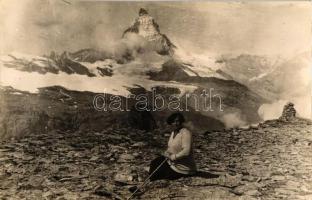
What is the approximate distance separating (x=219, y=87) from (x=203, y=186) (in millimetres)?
1061

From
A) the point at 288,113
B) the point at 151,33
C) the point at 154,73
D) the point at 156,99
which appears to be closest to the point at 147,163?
the point at 156,99

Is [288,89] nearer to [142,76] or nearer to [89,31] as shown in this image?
[142,76]

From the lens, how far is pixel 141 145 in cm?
501

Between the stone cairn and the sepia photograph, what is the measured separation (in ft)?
0.03

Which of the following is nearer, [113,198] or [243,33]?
[113,198]

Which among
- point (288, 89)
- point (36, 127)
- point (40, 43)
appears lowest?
point (36, 127)

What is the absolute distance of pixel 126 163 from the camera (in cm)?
494

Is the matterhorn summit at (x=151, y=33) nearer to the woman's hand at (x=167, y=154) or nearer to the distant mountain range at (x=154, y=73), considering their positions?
the distant mountain range at (x=154, y=73)

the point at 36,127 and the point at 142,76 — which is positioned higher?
the point at 142,76

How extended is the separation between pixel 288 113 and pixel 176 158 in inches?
51.1

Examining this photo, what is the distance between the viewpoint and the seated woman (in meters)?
4.86

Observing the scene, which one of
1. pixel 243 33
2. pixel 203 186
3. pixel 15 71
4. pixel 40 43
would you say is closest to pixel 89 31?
pixel 40 43

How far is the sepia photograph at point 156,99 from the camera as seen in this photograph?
488cm

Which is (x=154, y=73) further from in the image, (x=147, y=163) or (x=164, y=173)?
(x=164, y=173)
